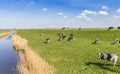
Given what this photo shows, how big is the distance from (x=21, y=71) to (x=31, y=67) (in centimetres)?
139

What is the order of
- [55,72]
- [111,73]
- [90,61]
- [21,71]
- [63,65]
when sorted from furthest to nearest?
[90,61] → [63,65] → [21,71] → [55,72] → [111,73]

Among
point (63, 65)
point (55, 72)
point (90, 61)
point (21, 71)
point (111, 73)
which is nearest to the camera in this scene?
point (111, 73)

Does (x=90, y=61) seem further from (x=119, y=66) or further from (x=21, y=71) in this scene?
(x=21, y=71)

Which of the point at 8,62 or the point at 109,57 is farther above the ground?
the point at 109,57

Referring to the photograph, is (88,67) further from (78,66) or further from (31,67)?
(31,67)

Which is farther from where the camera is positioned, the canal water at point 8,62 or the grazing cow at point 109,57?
the canal water at point 8,62

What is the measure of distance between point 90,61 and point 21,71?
28.8ft

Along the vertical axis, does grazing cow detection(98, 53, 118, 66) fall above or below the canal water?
above

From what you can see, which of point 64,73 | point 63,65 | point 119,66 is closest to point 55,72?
point 64,73

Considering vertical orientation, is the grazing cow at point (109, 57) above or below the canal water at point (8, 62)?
above

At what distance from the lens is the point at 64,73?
2164cm

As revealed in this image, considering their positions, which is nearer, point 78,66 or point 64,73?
point 64,73

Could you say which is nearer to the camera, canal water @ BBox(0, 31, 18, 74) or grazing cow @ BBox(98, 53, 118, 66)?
grazing cow @ BBox(98, 53, 118, 66)

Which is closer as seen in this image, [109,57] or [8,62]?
[109,57]
